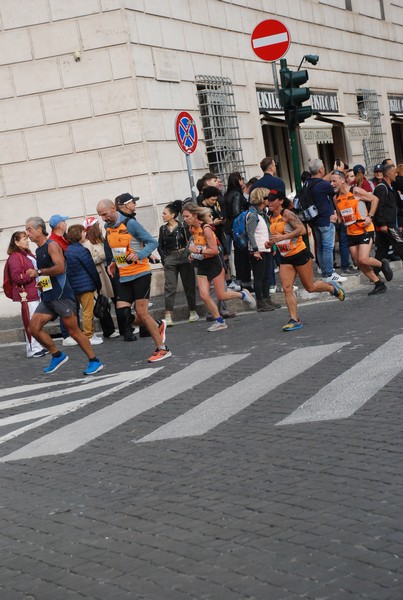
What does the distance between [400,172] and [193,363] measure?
907 cm

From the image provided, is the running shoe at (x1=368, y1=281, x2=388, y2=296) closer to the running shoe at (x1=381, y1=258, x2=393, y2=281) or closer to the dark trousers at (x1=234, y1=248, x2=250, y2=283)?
the running shoe at (x1=381, y1=258, x2=393, y2=281)

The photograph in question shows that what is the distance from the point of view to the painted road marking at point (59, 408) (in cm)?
1015

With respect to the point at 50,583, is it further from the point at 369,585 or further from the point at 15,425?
the point at 15,425

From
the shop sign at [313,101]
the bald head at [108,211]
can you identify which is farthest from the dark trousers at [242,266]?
the shop sign at [313,101]

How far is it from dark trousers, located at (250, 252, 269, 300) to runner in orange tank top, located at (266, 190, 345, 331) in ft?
6.18

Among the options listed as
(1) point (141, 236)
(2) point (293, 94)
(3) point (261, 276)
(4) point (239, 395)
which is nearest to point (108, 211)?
(1) point (141, 236)

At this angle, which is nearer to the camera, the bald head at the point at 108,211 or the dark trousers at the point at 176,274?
the bald head at the point at 108,211

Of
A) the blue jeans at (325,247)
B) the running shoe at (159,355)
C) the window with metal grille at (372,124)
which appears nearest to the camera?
the running shoe at (159,355)

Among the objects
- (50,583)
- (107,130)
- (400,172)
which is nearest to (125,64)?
(107,130)

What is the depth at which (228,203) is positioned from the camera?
A: 18125mm

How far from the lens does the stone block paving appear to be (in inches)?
212

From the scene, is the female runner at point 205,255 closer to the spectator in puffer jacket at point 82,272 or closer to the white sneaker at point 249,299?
the white sneaker at point 249,299

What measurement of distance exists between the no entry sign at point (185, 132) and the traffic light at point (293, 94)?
57.5 inches

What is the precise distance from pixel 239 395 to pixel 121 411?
0.96 meters
